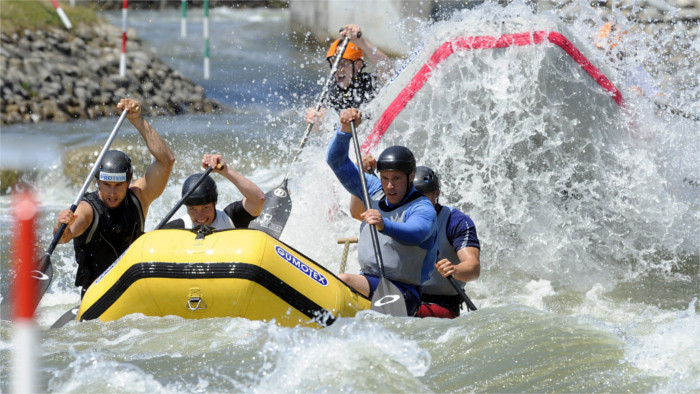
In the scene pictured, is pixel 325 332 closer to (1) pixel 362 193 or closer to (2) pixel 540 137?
(1) pixel 362 193

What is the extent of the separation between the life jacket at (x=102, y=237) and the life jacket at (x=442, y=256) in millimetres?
1702

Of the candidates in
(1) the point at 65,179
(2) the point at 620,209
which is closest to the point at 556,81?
(2) the point at 620,209

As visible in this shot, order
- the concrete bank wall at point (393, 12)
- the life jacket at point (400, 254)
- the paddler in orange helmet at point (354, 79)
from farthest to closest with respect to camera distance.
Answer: the concrete bank wall at point (393, 12) → the paddler in orange helmet at point (354, 79) → the life jacket at point (400, 254)

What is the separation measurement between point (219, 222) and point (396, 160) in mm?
1064

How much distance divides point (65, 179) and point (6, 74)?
14.1 feet

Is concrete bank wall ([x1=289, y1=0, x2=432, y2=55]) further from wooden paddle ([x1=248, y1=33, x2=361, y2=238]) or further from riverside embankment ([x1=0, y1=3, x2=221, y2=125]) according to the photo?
wooden paddle ([x1=248, y1=33, x2=361, y2=238])

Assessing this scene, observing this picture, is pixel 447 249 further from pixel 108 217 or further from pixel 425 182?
pixel 108 217

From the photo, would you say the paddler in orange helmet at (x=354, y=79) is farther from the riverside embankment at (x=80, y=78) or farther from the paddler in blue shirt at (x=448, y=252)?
the riverside embankment at (x=80, y=78)

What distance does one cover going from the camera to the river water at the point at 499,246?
389 centimetres

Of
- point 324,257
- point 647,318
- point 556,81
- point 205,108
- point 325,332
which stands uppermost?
point 556,81

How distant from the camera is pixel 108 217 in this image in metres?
5.17

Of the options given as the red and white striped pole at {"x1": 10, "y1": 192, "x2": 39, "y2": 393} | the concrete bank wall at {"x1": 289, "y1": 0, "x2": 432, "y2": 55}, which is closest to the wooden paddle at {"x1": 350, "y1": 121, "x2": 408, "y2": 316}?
the red and white striped pole at {"x1": 10, "y1": 192, "x2": 39, "y2": 393}

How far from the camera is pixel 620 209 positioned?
7359 mm

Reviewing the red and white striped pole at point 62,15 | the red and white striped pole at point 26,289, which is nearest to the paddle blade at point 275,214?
the red and white striped pole at point 26,289
